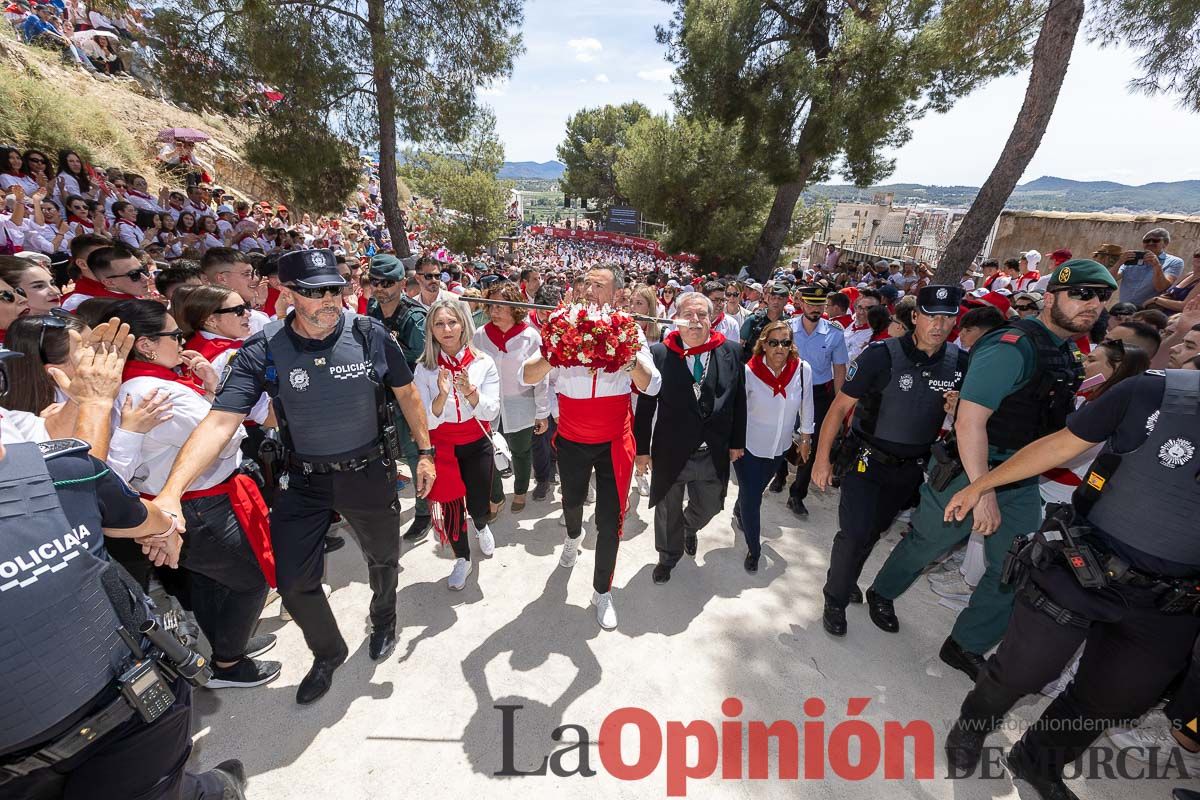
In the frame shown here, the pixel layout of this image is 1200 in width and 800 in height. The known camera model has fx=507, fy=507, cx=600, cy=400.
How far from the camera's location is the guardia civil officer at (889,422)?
3.49m

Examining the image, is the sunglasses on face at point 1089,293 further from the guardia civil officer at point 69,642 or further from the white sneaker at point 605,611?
the guardia civil officer at point 69,642

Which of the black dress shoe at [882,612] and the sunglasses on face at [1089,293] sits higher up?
the sunglasses on face at [1089,293]

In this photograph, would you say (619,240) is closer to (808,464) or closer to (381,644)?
(808,464)

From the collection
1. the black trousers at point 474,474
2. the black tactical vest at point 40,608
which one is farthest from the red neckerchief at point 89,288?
the black tactical vest at point 40,608

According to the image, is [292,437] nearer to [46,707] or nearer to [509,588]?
[46,707]

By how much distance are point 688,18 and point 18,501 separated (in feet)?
64.2

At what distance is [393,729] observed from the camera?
294cm

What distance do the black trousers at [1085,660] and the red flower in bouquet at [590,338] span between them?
8.23 feet

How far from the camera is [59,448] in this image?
1.57 metres

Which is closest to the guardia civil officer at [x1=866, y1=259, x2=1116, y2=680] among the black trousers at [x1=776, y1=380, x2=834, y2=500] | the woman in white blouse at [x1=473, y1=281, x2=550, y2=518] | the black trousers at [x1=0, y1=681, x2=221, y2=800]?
the black trousers at [x1=776, y1=380, x2=834, y2=500]

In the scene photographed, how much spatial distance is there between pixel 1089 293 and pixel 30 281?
6.51 m

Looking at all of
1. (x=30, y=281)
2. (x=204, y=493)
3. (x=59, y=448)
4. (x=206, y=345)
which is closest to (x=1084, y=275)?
(x=59, y=448)

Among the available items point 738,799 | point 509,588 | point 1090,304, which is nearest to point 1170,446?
point 1090,304

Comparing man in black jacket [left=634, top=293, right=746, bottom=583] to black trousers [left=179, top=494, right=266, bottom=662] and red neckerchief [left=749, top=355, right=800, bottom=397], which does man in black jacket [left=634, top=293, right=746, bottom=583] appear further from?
black trousers [left=179, top=494, right=266, bottom=662]
